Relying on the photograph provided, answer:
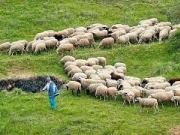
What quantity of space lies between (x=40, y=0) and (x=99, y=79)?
1339cm

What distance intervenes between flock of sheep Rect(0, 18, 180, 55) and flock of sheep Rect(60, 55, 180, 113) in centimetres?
257

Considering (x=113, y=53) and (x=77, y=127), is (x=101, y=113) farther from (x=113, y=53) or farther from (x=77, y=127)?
(x=113, y=53)

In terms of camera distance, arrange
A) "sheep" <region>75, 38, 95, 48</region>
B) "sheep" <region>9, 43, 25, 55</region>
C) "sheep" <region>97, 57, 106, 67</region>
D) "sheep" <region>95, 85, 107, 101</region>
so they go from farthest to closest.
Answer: "sheep" <region>75, 38, 95, 48</region>
"sheep" <region>9, 43, 25, 55</region>
"sheep" <region>97, 57, 106, 67</region>
"sheep" <region>95, 85, 107, 101</region>

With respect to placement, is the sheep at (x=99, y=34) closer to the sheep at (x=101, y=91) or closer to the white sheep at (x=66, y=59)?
the white sheep at (x=66, y=59)

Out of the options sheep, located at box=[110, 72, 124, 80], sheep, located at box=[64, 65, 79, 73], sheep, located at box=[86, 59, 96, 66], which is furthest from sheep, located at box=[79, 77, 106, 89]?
sheep, located at box=[86, 59, 96, 66]

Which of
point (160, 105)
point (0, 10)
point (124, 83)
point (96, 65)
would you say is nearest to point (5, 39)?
point (0, 10)

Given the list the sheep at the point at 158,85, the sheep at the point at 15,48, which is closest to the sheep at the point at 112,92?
the sheep at the point at 158,85

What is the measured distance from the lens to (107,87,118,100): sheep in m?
21.3

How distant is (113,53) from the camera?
26.2 metres

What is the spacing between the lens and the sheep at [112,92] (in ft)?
70.0

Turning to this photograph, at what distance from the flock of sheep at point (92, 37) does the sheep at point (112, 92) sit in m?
5.27

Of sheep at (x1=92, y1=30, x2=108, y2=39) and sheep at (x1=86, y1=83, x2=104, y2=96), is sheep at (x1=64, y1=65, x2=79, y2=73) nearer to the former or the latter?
sheep at (x1=86, y1=83, x2=104, y2=96)

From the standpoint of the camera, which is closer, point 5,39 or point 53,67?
point 53,67

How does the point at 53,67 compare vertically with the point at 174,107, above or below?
above
